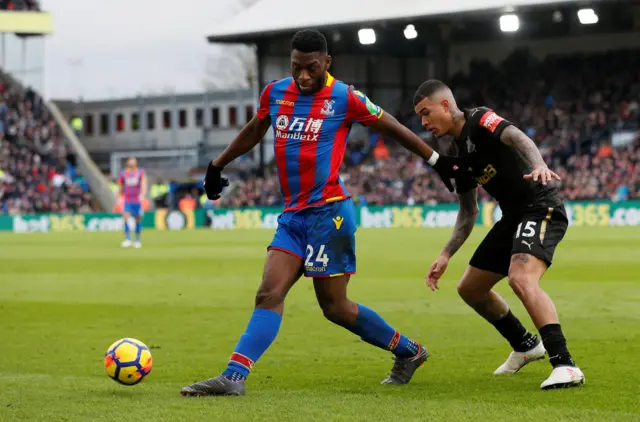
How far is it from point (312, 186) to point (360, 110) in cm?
59

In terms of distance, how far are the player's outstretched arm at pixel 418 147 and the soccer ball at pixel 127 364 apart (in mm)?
2152

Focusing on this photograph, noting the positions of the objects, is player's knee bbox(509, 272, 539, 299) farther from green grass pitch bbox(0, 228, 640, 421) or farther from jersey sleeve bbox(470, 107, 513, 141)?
jersey sleeve bbox(470, 107, 513, 141)

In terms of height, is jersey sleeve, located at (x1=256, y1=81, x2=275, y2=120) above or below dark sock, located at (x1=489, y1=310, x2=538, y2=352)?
above

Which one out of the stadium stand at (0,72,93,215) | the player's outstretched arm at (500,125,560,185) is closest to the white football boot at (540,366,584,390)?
the player's outstretched arm at (500,125,560,185)

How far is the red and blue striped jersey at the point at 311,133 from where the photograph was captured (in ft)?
24.7

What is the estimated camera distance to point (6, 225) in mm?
48812

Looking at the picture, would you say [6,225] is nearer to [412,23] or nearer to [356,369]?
[412,23]

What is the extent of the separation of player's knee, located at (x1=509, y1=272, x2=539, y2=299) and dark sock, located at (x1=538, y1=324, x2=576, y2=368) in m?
0.25

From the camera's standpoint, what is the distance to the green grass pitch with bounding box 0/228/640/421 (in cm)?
673

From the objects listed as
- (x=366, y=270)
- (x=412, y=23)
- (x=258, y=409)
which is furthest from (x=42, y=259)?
(x=412, y=23)

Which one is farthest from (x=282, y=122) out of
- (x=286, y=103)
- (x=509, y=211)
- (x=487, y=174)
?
(x=509, y=211)

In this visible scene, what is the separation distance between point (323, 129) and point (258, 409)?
6.25ft

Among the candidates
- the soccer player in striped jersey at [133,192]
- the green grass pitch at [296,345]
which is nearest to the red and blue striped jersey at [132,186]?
the soccer player in striped jersey at [133,192]

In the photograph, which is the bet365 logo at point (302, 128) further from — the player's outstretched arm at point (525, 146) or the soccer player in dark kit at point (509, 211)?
the player's outstretched arm at point (525, 146)
